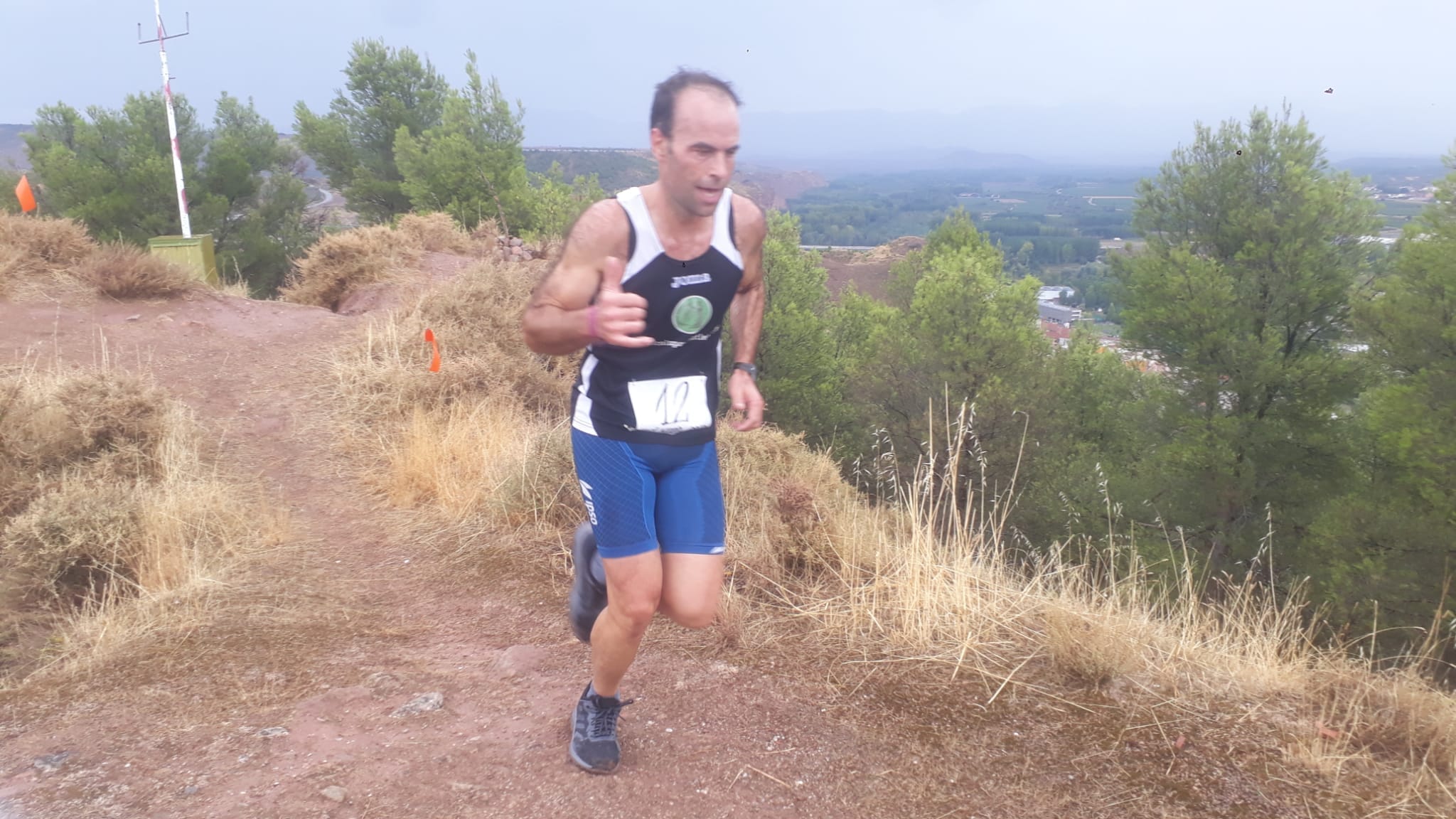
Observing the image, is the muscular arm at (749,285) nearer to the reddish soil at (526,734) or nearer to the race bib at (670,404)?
the race bib at (670,404)

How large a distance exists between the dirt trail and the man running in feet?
0.87

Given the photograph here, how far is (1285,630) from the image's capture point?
3.63 metres

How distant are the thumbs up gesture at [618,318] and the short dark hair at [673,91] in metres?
0.44

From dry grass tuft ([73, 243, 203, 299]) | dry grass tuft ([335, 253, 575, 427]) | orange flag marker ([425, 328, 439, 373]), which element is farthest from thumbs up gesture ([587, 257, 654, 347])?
dry grass tuft ([73, 243, 203, 299])

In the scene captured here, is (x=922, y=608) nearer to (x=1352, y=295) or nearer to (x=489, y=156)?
(x=1352, y=295)

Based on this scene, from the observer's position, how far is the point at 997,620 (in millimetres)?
3426

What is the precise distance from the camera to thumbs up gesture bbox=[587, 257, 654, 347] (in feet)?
6.51

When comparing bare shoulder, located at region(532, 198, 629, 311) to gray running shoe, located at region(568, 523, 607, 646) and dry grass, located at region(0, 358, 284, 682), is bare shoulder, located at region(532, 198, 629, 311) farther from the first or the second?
dry grass, located at region(0, 358, 284, 682)

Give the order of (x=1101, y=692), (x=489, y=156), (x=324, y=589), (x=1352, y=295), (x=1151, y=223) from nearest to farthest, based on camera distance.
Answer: (x=1101, y=692)
(x=324, y=589)
(x=1352, y=295)
(x=1151, y=223)
(x=489, y=156)

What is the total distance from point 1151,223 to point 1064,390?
3987mm

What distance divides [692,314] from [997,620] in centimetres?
191

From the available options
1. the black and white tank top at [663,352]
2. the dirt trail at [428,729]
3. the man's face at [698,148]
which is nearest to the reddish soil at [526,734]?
the dirt trail at [428,729]

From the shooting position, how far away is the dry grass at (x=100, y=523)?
3.55 m

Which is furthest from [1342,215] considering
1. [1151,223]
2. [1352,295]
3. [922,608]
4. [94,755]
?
[94,755]
